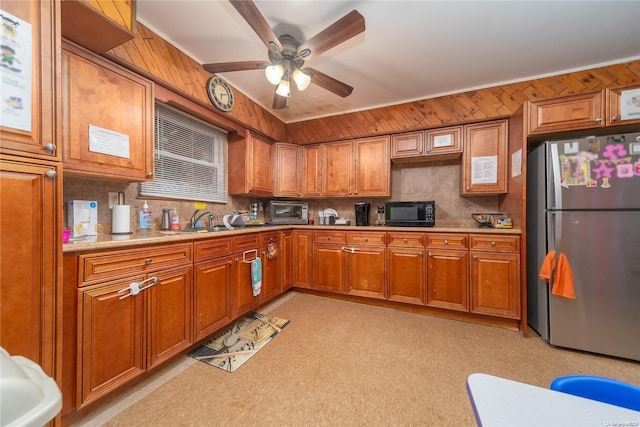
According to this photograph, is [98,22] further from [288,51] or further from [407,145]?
[407,145]

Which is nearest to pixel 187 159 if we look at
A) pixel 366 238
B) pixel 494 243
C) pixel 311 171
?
pixel 311 171

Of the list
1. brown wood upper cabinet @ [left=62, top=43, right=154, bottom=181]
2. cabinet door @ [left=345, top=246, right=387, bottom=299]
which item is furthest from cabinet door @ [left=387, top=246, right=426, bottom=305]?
brown wood upper cabinet @ [left=62, top=43, right=154, bottom=181]

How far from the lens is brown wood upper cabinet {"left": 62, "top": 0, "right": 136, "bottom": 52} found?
1224mm

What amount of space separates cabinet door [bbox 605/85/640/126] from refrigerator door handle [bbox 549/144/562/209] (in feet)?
1.48

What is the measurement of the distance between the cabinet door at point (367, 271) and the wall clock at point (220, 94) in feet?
7.22

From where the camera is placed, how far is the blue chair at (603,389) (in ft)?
2.19

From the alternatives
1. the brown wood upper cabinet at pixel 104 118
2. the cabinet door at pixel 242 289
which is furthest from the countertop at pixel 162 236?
the brown wood upper cabinet at pixel 104 118

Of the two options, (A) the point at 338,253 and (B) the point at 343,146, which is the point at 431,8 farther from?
(A) the point at 338,253

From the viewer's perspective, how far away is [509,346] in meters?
1.98

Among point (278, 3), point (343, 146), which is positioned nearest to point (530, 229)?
point (343, 146)

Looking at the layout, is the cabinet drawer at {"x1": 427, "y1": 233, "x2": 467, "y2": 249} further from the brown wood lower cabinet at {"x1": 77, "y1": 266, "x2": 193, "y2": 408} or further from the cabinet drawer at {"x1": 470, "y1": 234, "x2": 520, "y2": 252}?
the brown wood lower cabinet at {"x1": 77, "y1": 266, "x2": 193, "y2": 408}

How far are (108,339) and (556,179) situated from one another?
3.34 meters

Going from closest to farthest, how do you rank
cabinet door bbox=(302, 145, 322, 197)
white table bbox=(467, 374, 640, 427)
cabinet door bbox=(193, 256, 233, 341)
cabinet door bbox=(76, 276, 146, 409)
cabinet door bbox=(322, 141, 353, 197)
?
white table bbox=(467, 374, 640, 427)
cabinet door bbox=(76, 276, 146, 409)
cabinet door bbox=(193, 256, 233, 341)
cabinet door bbox=(322, 141, 353, 197)
cabinet door bbox=(302, 145, 322, 197)

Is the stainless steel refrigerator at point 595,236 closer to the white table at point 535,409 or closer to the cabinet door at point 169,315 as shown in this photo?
the white table at point 535,409
